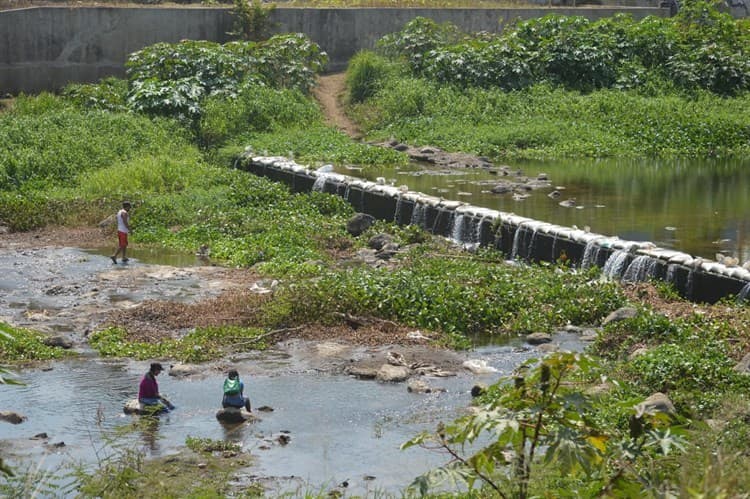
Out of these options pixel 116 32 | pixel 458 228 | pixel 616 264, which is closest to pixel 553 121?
pixel 458 228

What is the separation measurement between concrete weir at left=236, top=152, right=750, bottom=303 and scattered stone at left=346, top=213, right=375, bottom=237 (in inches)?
27.1

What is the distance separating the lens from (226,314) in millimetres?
13703

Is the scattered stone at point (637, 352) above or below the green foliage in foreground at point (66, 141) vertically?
below

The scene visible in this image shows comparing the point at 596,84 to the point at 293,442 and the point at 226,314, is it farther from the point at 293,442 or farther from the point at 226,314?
the point at 293,442

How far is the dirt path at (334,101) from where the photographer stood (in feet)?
93.3

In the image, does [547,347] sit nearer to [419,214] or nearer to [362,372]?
[362,372]

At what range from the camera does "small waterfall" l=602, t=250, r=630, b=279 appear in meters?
14.9

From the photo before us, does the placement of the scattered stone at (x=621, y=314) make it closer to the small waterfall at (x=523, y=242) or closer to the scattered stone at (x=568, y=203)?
the small waterfall at (x=523, y=242)

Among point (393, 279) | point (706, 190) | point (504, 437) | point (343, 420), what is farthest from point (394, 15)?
point (504, 437)

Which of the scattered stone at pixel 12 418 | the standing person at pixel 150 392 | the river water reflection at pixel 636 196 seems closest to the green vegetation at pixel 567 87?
the river water reflection at pixel 636 196

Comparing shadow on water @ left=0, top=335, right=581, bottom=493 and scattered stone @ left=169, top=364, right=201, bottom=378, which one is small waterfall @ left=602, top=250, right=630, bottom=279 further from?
scattered stone @ left=169, top=364, right=201, bottom=378

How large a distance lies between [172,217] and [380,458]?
11250 mm

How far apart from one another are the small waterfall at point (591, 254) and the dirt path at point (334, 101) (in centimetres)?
1293

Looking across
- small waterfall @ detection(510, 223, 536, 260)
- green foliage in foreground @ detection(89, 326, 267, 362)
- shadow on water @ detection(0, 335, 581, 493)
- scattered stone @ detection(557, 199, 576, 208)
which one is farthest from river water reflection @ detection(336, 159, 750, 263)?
green foliage in foreground @ detection(89, 326, 267, 362)
